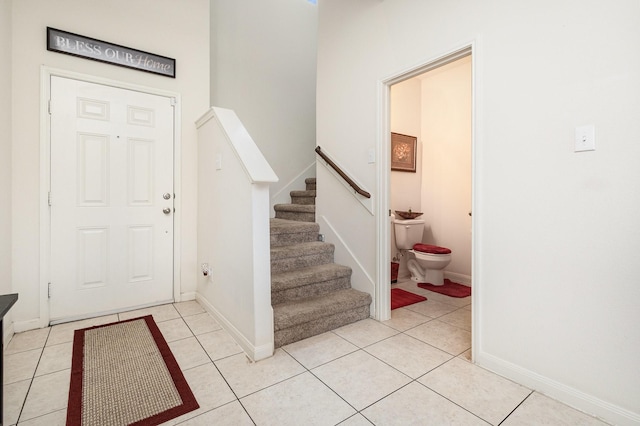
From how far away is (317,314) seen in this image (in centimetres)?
224

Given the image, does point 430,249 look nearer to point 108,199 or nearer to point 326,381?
point 326,381

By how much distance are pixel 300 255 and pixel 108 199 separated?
1740 mm

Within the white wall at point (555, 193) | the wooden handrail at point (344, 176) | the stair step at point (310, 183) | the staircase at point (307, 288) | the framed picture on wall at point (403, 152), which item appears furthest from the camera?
the stair step at point (310, 183)

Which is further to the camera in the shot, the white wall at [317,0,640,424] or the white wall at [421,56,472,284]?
the white wall at [421,56,472,284]

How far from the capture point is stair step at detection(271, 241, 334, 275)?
2584 mm

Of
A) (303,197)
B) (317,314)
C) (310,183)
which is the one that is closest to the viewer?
(317,314)

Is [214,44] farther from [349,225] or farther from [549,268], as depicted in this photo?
[549,268]

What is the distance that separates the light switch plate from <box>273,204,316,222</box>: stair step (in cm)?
230

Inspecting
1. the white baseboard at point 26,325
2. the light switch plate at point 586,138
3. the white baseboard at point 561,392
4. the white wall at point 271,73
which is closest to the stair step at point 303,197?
the white wall at point 271,73

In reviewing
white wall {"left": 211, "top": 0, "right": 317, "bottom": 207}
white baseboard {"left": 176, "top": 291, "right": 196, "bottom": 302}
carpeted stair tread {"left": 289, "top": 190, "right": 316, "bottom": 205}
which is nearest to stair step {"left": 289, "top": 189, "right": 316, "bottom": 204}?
carpeted stair tread {"left": 289, "top": 190, "right": 316, "bottom": 205}

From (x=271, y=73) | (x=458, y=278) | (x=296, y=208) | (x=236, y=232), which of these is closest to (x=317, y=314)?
(x=236, y=232)

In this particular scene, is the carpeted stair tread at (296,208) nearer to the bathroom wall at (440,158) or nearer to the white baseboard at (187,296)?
the bathroom wall at (440,158)

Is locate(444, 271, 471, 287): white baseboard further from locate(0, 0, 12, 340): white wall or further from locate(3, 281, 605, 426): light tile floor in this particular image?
A: locate(0, 0, 12, 340): white wall

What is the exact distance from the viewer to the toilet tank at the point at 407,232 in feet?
12.1
